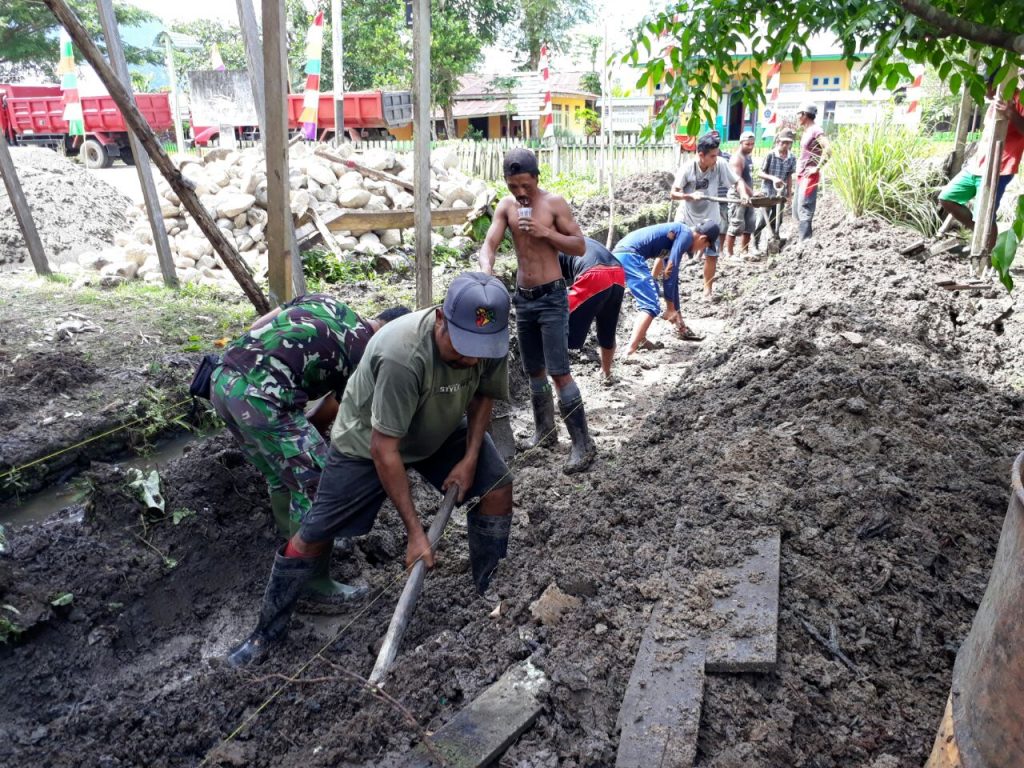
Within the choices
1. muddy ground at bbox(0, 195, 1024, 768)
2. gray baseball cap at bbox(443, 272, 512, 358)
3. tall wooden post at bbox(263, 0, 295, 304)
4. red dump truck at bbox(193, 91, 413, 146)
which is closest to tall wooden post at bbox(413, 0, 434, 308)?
tall wooden post at bbox(263, 0, 295, 304)

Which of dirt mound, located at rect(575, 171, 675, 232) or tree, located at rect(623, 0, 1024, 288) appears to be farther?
dirt mound, located at rect(575, 171, 675, 232)

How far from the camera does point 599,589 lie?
3.13 metres

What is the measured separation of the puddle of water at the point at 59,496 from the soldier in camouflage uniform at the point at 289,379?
126cm

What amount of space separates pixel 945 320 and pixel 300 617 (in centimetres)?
597

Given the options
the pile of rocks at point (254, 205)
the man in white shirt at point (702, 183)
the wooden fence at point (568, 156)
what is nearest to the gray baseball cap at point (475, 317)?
the pile of rocks at point (254, 205)

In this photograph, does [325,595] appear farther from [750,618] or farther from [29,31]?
[29,31]

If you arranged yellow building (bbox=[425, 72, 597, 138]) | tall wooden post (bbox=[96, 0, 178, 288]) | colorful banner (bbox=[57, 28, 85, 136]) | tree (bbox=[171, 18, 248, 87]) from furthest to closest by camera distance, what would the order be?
1. tree (bbox=[171, 18, 248, 87])
2. yellow building (bbox=[425, 72, 597, 138])
3. colorful banner (bbox=[57, 28, 85, 136])
4. tall wooden post (bbox=[96, 0, 178, 288])

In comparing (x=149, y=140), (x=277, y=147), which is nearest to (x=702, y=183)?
(x=277, y=147)

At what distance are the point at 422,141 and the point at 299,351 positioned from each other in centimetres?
234

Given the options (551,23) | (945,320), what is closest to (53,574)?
(945,320)

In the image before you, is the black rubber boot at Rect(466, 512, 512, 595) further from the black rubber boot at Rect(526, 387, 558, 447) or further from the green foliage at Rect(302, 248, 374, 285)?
the green foliage at Rect(302, 248, 374, 285)

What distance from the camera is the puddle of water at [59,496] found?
4.46m

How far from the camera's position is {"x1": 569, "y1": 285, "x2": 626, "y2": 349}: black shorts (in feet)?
20.1

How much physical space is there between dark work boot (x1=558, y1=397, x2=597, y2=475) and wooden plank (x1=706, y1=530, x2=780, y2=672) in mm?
2155
